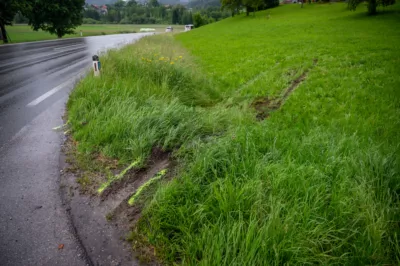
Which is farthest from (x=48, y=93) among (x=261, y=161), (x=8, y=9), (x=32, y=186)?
(x=8, y=9)

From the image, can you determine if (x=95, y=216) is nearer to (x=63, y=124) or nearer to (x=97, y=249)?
(x=97, y=249)

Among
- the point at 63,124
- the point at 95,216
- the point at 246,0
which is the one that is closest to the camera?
the point at 95,216

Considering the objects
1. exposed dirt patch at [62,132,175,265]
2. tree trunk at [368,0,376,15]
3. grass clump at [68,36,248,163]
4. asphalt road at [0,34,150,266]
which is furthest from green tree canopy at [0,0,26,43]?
tree trunk at [368,0,376,15]

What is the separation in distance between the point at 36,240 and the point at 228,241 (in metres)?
1.96

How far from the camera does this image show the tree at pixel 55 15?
32.0m

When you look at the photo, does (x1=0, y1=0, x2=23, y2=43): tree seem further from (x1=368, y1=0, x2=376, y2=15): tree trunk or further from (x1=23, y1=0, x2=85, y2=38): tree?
(x1=368, y1=0, x2=376, y2=15): tree trunk

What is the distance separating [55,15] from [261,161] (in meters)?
38.3

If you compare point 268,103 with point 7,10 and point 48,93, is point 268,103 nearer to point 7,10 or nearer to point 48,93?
point 48,93

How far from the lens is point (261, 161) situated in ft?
11.8

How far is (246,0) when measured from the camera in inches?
1998

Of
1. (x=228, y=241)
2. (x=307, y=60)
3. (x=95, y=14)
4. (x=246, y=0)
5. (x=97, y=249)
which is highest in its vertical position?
(x=95, y=14)

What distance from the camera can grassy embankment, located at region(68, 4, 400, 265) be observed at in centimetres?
248

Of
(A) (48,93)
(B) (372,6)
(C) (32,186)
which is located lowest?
(C) (32,186)

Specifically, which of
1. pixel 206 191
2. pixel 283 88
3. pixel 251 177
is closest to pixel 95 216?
pixel 206 191
